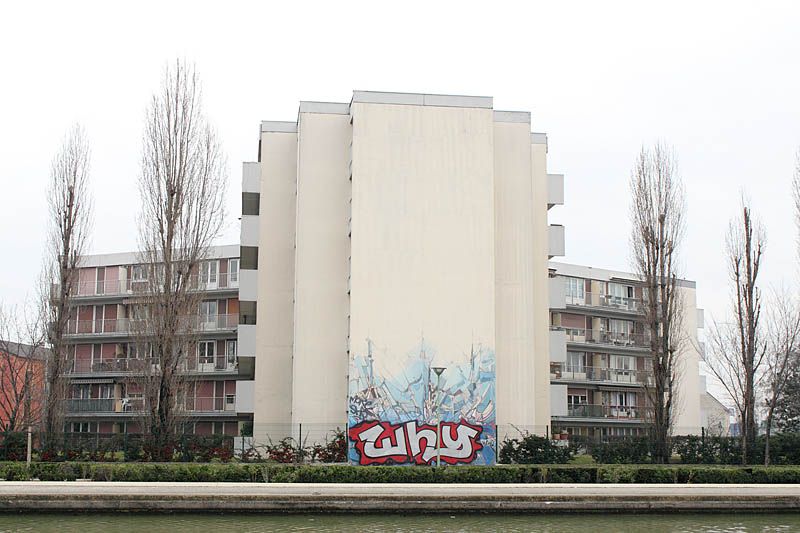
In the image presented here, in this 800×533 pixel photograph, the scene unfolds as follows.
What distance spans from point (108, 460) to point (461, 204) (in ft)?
56.9

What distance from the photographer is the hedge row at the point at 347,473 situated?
94.4 feet

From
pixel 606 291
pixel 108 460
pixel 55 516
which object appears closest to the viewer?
pixel 55 516

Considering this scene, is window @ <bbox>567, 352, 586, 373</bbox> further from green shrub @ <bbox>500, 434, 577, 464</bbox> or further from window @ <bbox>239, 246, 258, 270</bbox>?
window @ <bbox>239, 246, 258, 270</bbox>

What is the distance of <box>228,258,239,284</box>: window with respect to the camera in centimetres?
5906

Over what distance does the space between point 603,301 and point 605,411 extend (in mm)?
8184

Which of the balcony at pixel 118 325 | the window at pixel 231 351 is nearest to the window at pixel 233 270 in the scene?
the balcony at pixel 118 325

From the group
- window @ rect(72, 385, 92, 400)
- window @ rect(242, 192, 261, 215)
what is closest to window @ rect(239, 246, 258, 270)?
window @ rect(242, 192, 261, 215)

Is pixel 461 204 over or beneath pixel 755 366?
over

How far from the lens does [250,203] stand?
4494 cm

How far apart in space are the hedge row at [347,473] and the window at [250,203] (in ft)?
56.7

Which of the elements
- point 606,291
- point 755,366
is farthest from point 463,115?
point 606,291

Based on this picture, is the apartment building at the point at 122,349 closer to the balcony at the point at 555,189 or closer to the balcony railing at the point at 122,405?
the balcony railing at the point at 122,405

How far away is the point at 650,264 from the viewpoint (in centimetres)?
4131

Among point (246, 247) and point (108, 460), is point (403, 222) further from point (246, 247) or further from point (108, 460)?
point (108, 460)
